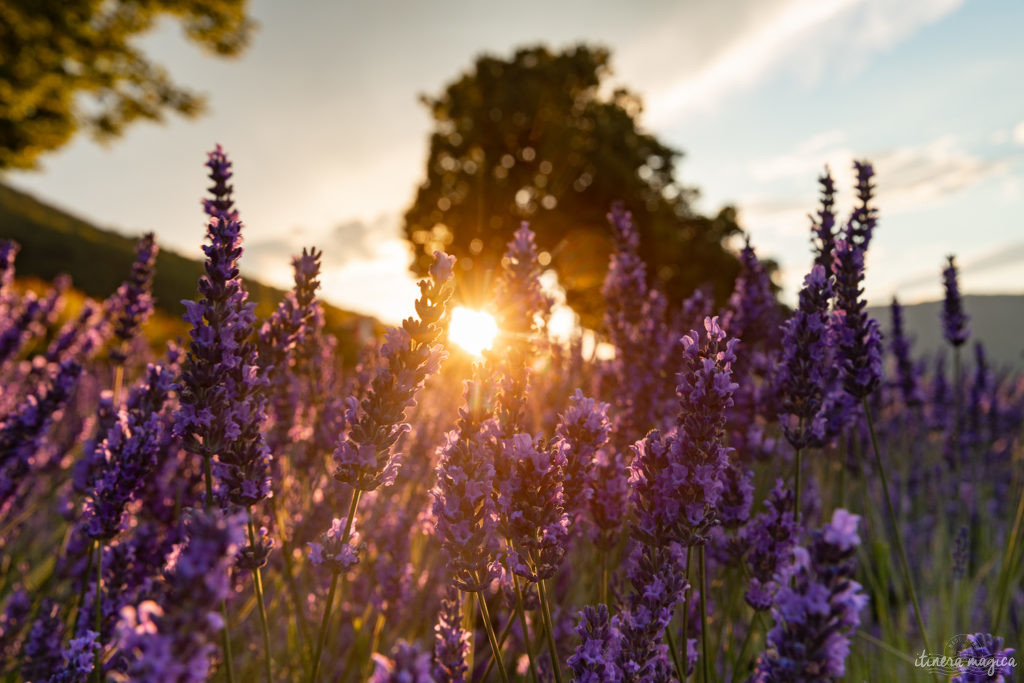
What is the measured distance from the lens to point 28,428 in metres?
2.75

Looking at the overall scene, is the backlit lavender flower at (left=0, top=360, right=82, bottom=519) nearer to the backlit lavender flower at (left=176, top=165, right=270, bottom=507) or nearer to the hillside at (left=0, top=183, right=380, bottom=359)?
the backlit lavender flower at (left=176, top=165, right=270, bottom=507)

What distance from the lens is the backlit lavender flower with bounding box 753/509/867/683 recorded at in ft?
3.21

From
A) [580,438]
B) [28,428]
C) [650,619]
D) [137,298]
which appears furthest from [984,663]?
[137,298]

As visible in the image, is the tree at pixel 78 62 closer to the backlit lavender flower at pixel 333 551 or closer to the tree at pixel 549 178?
the tree at pixel 549 178

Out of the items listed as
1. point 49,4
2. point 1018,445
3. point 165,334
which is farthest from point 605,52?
point 1018,445

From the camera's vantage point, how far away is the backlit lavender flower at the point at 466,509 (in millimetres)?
1557

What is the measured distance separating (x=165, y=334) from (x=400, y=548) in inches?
563

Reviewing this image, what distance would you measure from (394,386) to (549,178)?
29.0 m

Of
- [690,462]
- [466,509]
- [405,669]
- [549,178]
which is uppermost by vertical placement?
[549,178]

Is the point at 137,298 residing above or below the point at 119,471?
above

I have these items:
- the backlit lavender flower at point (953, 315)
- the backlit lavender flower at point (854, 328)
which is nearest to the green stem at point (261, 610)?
the backlit lavender flower at point (854, 328)

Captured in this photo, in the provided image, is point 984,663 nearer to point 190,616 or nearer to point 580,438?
point 580,438

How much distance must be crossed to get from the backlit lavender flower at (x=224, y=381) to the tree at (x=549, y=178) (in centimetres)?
2611

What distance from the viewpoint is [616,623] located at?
156 centimetres
